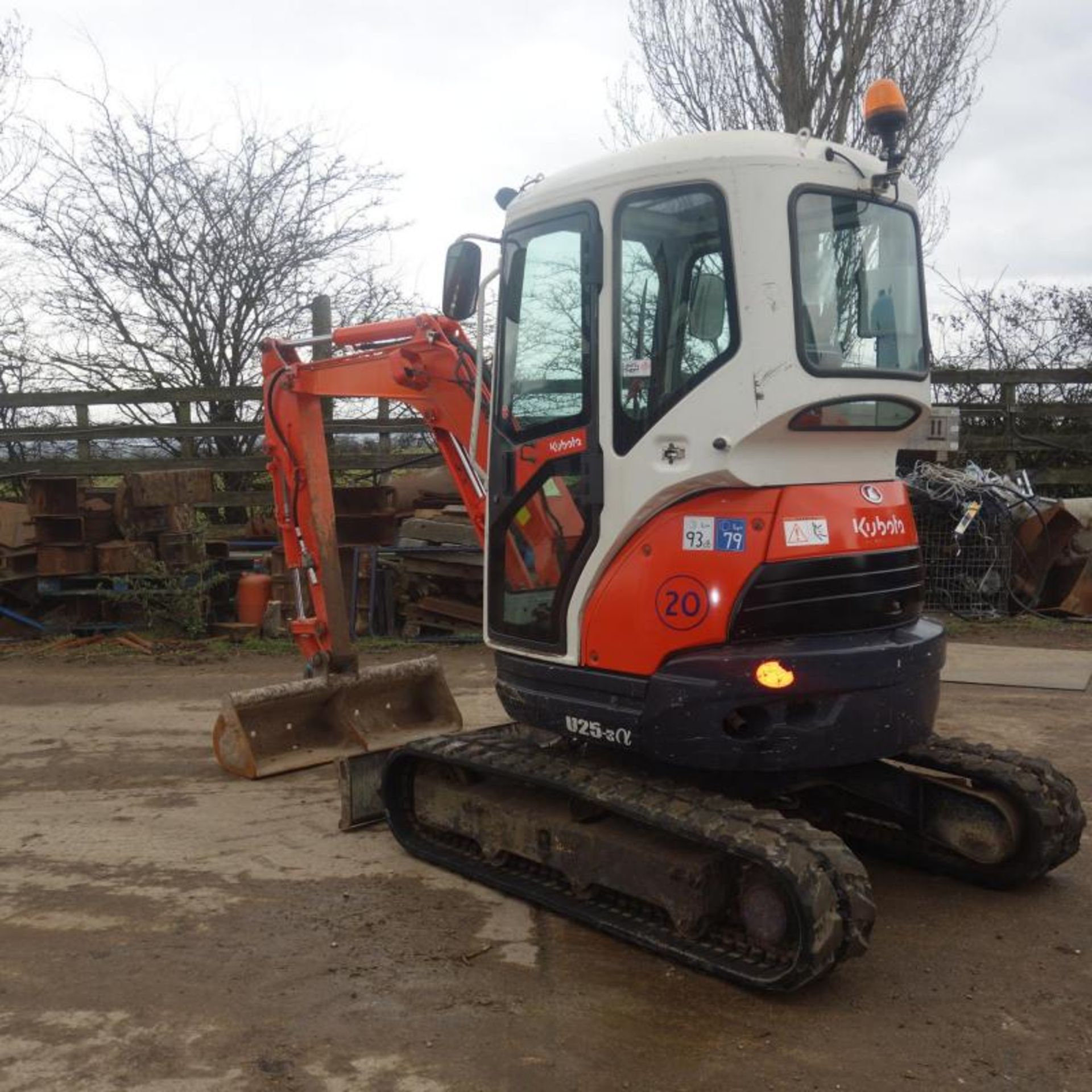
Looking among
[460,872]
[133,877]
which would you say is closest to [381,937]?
[460,872]

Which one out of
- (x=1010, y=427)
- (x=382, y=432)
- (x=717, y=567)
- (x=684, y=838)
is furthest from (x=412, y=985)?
(x=1010, y=427)

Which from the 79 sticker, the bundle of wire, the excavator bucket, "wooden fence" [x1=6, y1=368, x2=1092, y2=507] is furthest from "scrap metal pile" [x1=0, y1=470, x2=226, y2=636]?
the 79 sticker

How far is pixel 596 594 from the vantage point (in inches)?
172

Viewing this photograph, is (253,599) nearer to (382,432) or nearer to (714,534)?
(382,432)

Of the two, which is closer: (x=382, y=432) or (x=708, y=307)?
(x=708, y=307)

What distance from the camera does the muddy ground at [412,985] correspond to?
11.1 feet

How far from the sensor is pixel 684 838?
157 inches

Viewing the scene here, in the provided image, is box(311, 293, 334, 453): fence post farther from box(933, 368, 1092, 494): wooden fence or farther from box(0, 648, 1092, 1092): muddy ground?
box(0, 648, 1092, 1092): muddy ground

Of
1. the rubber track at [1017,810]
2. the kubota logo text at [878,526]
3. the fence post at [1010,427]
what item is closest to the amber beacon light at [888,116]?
the kubota logo text at [878,526]

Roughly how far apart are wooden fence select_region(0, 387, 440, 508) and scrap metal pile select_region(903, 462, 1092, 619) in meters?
5.02

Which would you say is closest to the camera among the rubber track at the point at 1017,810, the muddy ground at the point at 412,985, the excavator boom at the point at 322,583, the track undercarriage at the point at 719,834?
the muddy ground at the point at 412,985

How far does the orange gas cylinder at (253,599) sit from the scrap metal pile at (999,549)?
5989 mm

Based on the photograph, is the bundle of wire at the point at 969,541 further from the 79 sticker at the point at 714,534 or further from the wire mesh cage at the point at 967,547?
the 79 sticker at the point at 714,534

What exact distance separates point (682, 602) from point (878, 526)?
2.68 ft
